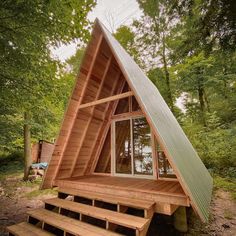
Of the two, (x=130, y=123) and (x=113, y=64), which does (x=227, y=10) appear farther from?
(x=130, y=123)

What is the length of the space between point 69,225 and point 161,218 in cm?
254

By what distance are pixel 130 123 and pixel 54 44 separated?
10.2ft

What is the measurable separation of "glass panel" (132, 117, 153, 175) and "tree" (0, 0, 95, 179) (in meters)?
2.71

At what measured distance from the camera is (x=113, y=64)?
4.91 meters

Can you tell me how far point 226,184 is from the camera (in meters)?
6.54

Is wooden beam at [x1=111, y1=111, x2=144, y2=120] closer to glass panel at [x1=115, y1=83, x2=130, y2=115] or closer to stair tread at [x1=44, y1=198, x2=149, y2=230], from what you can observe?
glass panel at [x1=115, y1=83, x2=130, y2=115]

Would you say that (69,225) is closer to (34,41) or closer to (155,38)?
(34,41)

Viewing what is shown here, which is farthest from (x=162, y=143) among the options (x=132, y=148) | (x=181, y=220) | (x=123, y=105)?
(x=123, y=105)

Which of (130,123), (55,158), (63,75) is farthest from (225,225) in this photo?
(63,75)

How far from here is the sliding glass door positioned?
5.07 metres

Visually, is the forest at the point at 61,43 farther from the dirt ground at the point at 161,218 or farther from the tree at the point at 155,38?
the dirt ground at the point at 161,218

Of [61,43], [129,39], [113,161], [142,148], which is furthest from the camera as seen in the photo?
[129,39]

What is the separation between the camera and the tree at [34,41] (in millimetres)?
3801

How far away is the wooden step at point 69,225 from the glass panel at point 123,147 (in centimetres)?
244
